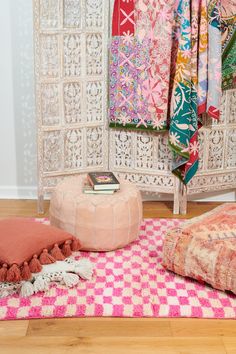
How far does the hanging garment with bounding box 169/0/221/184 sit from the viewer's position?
3.63 meters

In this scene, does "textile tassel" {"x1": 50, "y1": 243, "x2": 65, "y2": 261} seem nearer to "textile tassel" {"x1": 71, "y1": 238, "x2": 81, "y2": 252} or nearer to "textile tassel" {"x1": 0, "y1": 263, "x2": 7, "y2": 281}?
"textile tassel" {"x1": 71, "y1": 238, "x2": 81, "y2": 252}

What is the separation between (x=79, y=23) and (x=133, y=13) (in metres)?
0.34

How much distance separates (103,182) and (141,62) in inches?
34.9

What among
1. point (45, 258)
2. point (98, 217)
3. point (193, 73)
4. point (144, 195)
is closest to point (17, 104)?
point (144, 195)

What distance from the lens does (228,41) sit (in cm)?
376

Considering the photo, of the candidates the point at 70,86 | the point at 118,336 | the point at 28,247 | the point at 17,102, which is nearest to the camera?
the point at 118,336

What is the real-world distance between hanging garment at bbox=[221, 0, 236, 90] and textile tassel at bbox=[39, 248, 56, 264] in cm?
169

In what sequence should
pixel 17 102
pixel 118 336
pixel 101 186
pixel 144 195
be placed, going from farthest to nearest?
pixel 144 195 < pixel 17 102 < pixel 101 186 < pixel 118 336

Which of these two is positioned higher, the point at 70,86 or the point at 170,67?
the point at 170,67

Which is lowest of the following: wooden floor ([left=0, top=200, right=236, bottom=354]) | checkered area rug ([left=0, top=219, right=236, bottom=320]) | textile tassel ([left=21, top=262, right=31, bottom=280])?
wooden floor ([left=0, top=200, right=236, bottom=354])

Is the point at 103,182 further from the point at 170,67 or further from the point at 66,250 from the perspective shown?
the point at 170,67

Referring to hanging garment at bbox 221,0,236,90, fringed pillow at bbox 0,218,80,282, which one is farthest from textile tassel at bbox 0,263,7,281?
hanging garment at bbox 221,0,236,90

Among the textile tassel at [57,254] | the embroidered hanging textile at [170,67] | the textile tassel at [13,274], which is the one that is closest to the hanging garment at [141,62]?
the embroidered hanging textile at [170,67]

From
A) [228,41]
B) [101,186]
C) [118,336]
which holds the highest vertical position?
[228,41]
